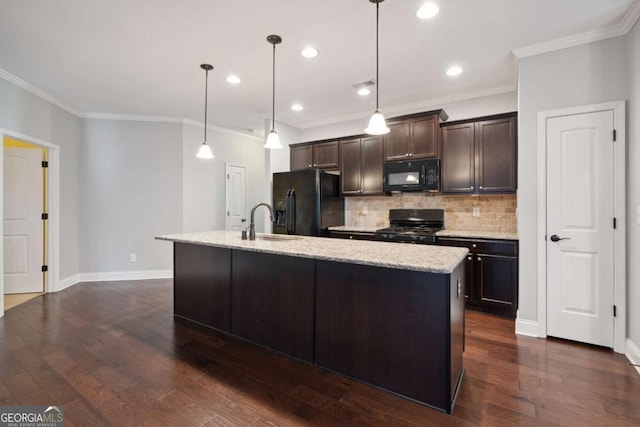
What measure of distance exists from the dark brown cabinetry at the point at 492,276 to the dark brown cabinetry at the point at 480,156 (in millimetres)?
708

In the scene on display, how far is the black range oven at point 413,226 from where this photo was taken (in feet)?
12.4

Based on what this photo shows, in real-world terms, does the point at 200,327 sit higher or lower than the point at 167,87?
lower

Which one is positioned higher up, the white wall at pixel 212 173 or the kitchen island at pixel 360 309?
the white wall at pixel 212 173

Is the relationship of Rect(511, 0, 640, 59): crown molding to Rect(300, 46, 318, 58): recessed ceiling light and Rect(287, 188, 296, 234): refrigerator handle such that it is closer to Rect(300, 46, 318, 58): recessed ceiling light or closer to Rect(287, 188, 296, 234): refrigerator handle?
Rect(300, 46, 318, 58): recessed ceiling light

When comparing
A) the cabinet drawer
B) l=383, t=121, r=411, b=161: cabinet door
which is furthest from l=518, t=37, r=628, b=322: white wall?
l=383, t=121, r=411, b=161: cabinet door

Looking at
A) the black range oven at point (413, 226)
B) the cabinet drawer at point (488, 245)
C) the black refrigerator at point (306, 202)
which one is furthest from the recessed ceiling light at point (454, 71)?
the black refrigerator at point (306, 202)

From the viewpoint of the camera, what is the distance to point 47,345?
8.62ft

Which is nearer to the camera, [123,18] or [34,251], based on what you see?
[123,18]

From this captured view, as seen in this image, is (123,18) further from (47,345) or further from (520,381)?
(520,381)

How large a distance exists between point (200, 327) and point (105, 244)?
3076 millimetres

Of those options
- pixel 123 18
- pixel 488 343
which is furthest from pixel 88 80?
pixel 488 343

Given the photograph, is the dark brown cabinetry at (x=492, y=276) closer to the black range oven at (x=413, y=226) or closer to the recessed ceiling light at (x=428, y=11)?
the black range oven at (x=413, y=226)

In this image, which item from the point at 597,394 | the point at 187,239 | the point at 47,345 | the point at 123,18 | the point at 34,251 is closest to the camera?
the point at 597,394

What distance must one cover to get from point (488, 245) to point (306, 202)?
2447mm
